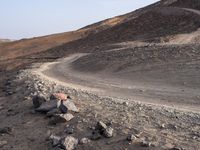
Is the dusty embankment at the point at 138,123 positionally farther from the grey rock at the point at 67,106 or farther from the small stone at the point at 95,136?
the grey rock at the point at 67,106

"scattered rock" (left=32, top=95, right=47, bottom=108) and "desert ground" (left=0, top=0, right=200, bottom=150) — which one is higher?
"scattered rock" (left=32, top=95, right=47, bottom=108)

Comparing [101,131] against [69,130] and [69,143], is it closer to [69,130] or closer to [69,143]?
[69,143]

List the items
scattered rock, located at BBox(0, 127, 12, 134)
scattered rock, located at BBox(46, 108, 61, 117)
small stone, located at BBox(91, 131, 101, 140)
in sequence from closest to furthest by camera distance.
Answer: small stone, located at BBox(91, 131, 101, 140), scattered rock, located at BBox(46, 108, 61, 117), scattered rock, located at BBox(0, 127, 12, 134)

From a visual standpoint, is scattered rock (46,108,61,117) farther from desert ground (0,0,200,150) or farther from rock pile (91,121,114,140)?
rock pile (91,121,114,140)

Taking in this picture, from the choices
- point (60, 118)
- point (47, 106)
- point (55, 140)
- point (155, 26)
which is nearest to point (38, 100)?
point (47, 106)

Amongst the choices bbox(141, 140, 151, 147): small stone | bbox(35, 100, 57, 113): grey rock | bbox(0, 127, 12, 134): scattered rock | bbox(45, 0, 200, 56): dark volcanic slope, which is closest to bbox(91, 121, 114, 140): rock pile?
bbox(141, 140, 151, 147): small stone

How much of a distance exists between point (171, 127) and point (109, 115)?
1964 millimetres

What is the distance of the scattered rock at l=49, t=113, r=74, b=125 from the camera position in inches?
510

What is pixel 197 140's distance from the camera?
1015cm

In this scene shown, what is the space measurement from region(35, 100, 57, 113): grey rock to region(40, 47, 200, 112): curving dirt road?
2.45m

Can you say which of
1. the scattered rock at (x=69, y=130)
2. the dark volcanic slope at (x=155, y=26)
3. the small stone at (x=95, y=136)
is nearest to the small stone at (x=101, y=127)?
the small stone at (x=95, y=136)

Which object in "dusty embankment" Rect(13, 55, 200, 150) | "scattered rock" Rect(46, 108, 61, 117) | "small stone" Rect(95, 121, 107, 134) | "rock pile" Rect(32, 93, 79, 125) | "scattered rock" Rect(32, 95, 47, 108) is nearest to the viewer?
"dusty embankment" Rect(13, 55, 200, 150)

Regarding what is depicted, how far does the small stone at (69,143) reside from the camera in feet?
36.7

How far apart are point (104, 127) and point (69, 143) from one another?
819 mm
